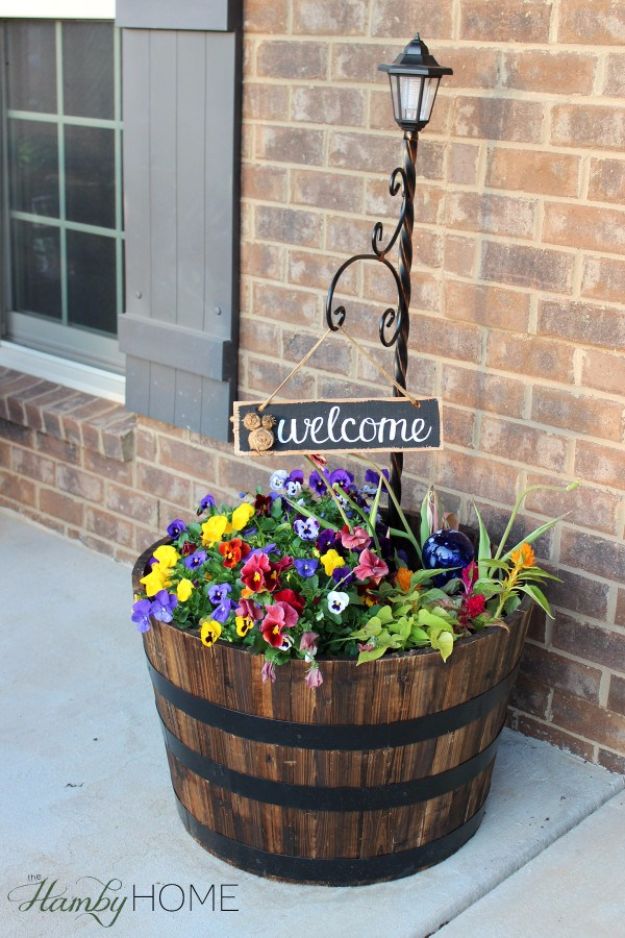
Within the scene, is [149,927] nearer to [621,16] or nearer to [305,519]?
[305,519]

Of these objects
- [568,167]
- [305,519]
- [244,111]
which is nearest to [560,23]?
[568,167]

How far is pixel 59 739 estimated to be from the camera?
3010mm

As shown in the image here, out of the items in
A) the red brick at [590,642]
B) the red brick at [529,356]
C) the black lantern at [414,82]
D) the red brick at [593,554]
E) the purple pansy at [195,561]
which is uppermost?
the black lantern at [414,82]

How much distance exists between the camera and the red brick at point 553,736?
2.95 m

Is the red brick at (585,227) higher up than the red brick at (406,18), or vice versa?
the red brick at (406,18)

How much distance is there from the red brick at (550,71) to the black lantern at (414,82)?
23 centimetres

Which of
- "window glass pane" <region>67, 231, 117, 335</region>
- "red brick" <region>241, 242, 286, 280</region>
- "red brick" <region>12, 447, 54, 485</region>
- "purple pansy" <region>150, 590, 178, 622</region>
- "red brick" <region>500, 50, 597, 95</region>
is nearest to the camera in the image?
"purple pansy" <region>150, 590, 178, 622</region>

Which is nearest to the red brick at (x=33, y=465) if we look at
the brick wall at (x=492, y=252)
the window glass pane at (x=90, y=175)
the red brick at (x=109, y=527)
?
the red brick at (x=109, y=527)

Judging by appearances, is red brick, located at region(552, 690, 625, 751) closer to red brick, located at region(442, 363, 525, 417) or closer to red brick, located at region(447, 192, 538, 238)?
red brick, located at region(442, 363, 525, 417)

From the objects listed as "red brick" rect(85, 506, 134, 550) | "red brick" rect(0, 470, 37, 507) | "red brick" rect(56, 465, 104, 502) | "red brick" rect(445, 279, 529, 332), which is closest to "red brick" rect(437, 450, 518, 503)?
"red brick" rect(445, 279, 529, 332)

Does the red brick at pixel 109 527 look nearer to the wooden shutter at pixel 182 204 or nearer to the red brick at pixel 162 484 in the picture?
the red brick at pixel 162 484

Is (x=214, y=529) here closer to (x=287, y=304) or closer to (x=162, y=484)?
(x=287, y=304)

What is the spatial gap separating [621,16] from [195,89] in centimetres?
129

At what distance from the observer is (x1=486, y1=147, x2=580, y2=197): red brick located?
266cm
